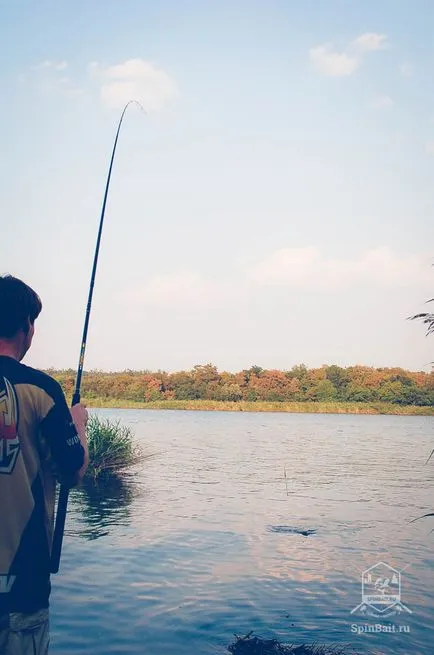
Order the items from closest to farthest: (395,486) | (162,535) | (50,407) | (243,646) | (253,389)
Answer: (50,407)
(243,646)
(162,535)
(395,486)
(253,389)

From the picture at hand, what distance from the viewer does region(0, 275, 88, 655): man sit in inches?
109

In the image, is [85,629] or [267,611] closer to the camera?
[85,629]

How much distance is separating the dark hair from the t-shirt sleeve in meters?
0.33

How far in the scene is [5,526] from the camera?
2.79 m

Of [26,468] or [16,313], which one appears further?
[16,313]

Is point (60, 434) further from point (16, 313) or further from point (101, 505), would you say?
point (101, 505)

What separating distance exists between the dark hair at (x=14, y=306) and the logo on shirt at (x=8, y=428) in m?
0.27

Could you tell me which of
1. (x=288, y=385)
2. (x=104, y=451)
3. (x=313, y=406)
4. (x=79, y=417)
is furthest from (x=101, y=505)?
(x=288, y=385)

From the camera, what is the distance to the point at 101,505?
1599 centimetres

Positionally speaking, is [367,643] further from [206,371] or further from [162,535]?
[206,371]

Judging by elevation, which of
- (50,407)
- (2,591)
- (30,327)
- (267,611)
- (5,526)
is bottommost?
(267,611)

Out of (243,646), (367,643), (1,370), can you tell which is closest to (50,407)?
(1,370)

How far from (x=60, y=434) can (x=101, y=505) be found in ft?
45.5

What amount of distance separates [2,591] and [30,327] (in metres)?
1.23
